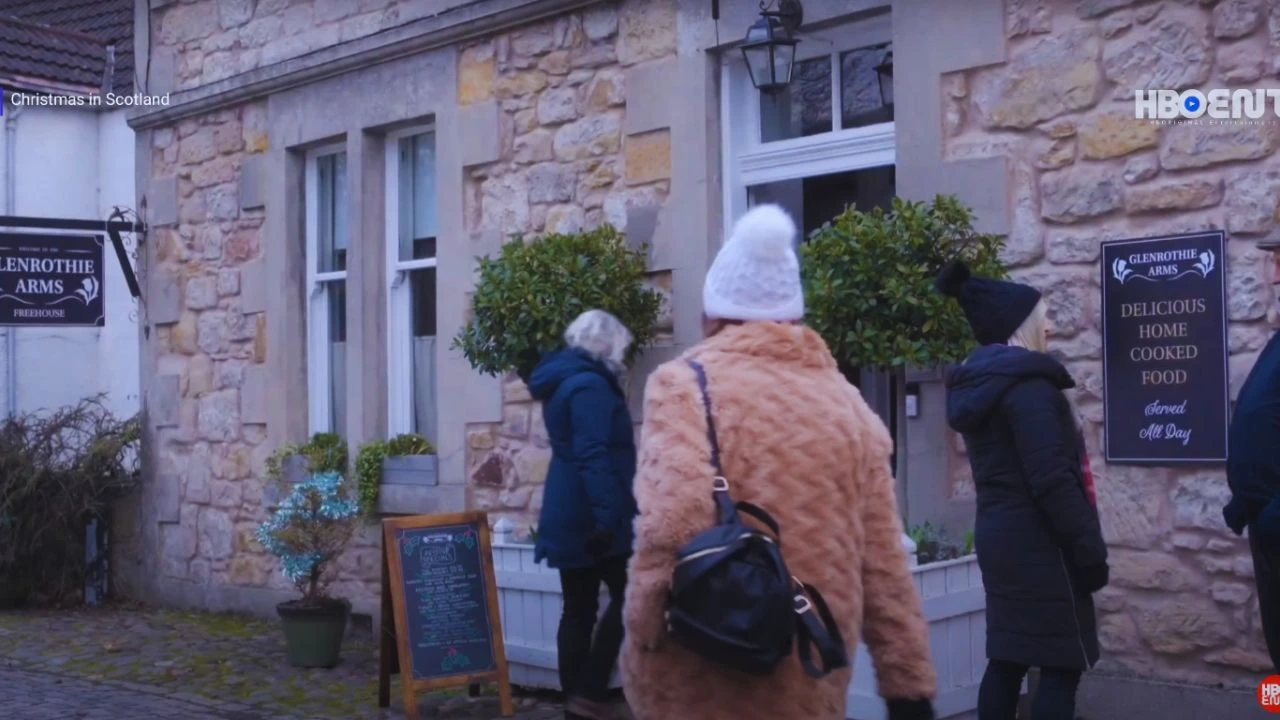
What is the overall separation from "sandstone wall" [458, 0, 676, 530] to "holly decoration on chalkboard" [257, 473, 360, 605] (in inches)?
33.2

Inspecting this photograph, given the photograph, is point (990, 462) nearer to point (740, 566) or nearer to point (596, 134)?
point (740, 566)

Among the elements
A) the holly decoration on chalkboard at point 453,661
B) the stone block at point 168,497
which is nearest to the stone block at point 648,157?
the holly decoration on chalkboard at point 453,661

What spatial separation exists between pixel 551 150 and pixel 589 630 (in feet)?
10.2

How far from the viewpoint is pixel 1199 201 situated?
6.40 metres

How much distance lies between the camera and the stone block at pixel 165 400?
1147cm

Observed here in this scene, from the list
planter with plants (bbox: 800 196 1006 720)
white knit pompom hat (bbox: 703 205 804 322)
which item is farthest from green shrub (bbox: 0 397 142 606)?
white knit pompom hat (bbox: 703 205 804 322)

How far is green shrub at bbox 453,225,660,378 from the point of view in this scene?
307 inches

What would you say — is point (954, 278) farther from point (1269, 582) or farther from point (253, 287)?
point (253, 287)

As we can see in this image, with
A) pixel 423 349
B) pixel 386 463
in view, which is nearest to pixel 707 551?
pixel 386 463

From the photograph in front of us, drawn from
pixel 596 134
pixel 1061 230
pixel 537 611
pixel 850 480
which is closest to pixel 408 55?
pixel 596 134

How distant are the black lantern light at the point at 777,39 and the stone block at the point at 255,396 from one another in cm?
440

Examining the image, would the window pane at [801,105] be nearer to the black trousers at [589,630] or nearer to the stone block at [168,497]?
the black trousers at [589,630]

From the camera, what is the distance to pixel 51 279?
10984 millimetres

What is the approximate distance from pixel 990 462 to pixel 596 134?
4.08m
